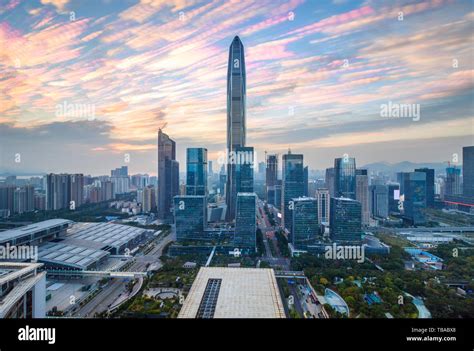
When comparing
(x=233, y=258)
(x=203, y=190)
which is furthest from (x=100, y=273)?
(x=203, y=190)

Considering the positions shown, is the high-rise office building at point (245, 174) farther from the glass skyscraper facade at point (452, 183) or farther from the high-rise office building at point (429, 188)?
the glass skyscraper facade at point (452, 183)

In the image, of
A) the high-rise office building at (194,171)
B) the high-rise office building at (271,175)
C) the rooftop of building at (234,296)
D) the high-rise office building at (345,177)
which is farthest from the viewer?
the high-rise office building at (271,175)

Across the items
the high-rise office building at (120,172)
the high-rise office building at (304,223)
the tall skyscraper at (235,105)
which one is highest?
the tall skyscraper at (235,105)

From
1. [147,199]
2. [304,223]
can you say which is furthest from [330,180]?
[147,199]

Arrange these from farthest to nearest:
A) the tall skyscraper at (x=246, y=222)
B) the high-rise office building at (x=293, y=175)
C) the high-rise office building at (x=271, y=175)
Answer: the high-rise office building at (x=271, y=175)
the high-rise office building at (x=293, y=175)
the tall skyscraper at (x=246, y=222)

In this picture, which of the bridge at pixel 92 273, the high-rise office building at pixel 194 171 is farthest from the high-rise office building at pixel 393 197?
the bridge at pixel 92 273
